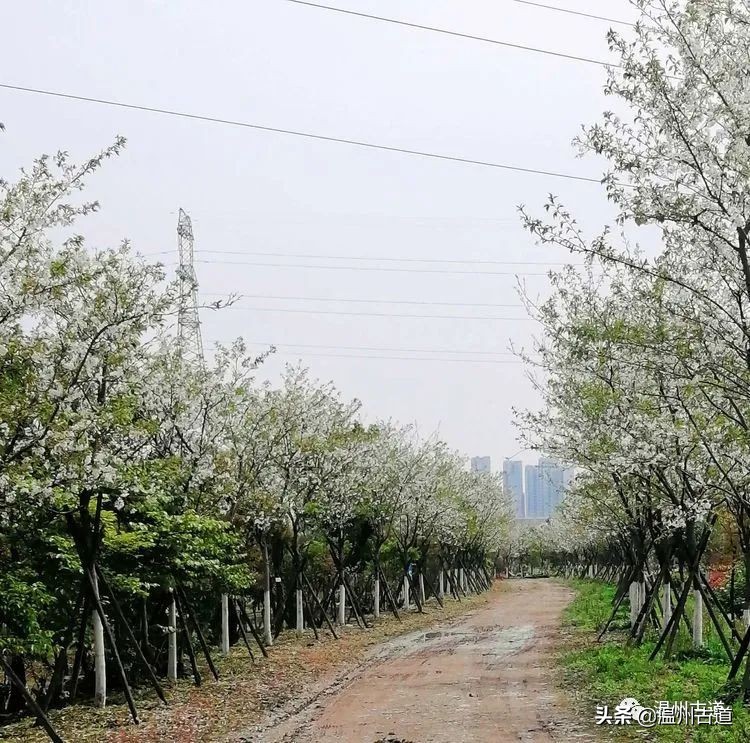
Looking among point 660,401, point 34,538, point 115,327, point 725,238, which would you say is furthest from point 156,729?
point 725,238

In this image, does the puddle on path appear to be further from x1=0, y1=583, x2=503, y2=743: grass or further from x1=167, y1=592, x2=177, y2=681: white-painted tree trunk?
x1=167, y1=592, x2=177, y2=681: white-painted tree trunk

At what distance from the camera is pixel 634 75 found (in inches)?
336

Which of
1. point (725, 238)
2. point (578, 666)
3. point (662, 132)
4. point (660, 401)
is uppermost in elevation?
point (662, 132)

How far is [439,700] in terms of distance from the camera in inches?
531

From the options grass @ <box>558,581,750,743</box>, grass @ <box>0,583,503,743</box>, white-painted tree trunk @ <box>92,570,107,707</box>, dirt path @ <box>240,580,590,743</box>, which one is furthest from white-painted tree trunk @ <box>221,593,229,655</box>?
grass @ <box>558,581,750,743</box>

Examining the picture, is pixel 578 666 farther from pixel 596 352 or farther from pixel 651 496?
pixel 596 352

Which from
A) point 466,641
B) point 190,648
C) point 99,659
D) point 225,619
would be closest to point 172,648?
point 190,648

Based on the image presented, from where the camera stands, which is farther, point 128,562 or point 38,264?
point 128,562

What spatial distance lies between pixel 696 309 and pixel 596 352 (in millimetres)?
1372

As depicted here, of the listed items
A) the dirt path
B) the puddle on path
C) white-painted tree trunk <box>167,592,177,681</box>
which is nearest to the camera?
the dirt path

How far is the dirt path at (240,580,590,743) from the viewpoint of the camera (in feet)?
36.1

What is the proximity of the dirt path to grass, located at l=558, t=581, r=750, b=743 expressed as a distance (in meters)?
0.54

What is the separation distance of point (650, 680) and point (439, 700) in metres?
3.26

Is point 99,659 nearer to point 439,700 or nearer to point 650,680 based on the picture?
point 439,700
